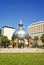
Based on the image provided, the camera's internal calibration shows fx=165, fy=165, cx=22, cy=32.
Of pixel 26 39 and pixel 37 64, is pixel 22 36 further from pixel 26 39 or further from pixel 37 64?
pixel 37 64

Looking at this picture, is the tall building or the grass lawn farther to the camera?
the tall building

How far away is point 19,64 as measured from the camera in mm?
15617

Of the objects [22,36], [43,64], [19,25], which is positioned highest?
[19,25]

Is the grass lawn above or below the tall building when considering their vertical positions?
below

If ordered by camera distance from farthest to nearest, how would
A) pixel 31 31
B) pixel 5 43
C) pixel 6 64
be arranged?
pixel 31 31 → pixel 5 43 → pixel 6 64

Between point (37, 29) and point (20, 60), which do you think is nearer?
point (20, 60)

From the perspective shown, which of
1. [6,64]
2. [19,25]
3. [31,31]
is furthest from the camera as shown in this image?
[31,31]

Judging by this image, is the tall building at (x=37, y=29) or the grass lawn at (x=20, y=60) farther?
the tall building at (x=37, y=29)

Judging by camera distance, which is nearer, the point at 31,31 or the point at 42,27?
the point at 42,27

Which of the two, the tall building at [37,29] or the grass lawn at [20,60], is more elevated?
the tall building at [37,29]

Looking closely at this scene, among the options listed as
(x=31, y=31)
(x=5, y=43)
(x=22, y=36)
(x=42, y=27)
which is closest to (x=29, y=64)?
(x=22, y=36)

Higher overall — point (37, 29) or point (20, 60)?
point (37, 29)

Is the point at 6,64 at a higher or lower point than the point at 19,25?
lower

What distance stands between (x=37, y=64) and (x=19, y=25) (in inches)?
1735
